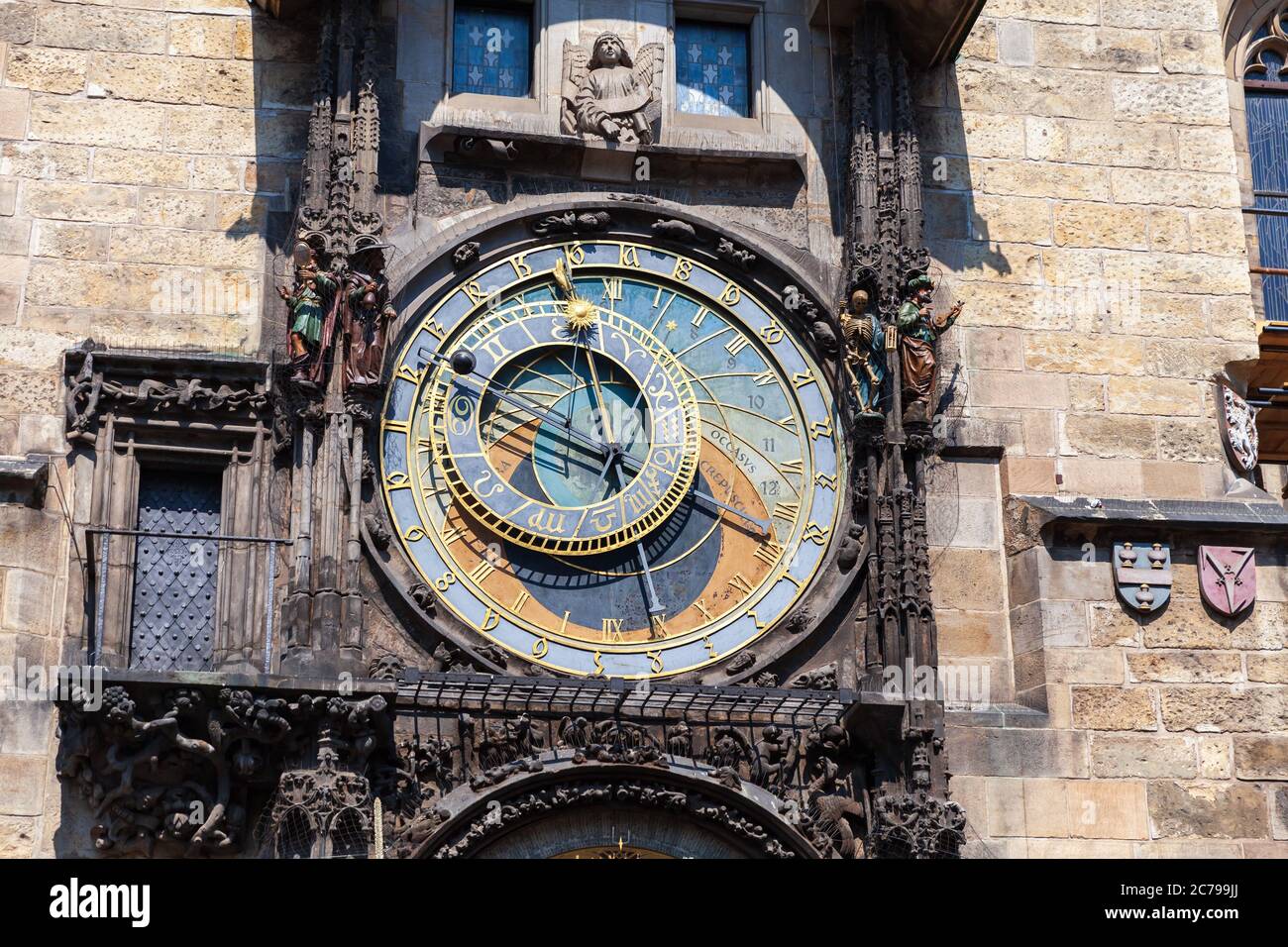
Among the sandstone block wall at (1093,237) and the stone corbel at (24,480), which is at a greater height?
the sandstone block wall at (1093,237)

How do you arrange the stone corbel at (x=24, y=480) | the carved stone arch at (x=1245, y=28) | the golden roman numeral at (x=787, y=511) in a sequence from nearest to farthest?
the stone corbel at (x=24, y=480) < the golden roman numeral at (x=787, y=511) < the carved stone arch at (x=1245, y=28)

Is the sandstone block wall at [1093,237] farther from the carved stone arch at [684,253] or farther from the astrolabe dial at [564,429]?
the astrolabe dial at [564,429]

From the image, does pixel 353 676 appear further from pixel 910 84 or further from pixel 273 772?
pixel 910 84

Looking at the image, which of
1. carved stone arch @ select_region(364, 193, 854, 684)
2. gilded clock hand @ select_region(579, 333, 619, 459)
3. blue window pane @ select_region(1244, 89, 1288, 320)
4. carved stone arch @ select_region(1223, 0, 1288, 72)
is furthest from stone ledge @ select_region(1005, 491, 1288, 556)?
carved stone arch @ select_region(1223, 0, 1288, 72)

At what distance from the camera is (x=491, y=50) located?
1578cm

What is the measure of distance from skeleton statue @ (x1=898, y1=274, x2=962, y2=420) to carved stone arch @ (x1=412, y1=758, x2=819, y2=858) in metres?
2.50

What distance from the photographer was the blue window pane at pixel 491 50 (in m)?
15.7

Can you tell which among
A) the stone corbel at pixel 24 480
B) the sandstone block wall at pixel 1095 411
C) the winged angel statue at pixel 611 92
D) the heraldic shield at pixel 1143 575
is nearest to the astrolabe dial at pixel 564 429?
the winged angel statue at pixel 611 92

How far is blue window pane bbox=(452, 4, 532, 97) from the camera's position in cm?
1567

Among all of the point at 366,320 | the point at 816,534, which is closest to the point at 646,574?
the point at 816,534

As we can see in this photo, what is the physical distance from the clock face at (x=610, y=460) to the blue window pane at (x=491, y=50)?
1179 millimetres

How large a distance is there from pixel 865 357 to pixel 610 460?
1.59 meters

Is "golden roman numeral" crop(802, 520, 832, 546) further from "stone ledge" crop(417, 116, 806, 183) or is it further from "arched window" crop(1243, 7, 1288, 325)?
"arched window" crop(1243, 7, 1288, 325)

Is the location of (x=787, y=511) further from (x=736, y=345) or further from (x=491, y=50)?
(x=491, y=50)
